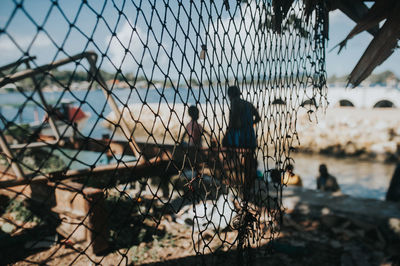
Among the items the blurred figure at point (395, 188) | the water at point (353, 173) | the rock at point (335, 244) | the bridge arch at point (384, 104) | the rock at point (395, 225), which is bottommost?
the water at point (353, 173)

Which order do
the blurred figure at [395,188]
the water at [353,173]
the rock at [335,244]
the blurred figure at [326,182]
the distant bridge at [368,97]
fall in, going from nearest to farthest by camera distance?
the rock at [335,244]
the blurred figure at [395,188]
the blurred figure at [326,182]
the water at [353,173]
the distant bridge at [368,97]

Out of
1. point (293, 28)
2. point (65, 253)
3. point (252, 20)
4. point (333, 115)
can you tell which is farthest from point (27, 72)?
point (333, 115)

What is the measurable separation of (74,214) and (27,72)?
1437 mm

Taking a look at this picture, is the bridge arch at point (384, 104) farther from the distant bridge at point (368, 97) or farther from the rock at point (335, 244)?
the rock at point (335, 244)

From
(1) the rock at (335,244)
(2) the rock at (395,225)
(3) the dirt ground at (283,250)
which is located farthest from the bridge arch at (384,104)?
(1) the rock at (335,244)

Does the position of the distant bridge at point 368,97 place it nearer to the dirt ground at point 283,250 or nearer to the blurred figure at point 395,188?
the blurred figure at point 395,188

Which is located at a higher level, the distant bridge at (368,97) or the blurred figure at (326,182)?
the distant bridge at (368,97)

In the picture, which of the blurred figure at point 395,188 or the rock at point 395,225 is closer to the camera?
the rock at point 395,225

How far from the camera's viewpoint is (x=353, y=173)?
1316cm

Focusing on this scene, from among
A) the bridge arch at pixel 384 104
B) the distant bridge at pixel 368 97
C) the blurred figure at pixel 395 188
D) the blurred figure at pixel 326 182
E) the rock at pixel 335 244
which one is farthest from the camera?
the bridge arch at pixel 384 104

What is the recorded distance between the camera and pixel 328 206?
12.3 ft

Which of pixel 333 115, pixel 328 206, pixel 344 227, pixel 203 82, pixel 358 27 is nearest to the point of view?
pixel 203 82

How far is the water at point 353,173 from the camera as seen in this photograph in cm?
1093

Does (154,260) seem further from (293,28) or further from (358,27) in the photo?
(358,27)
